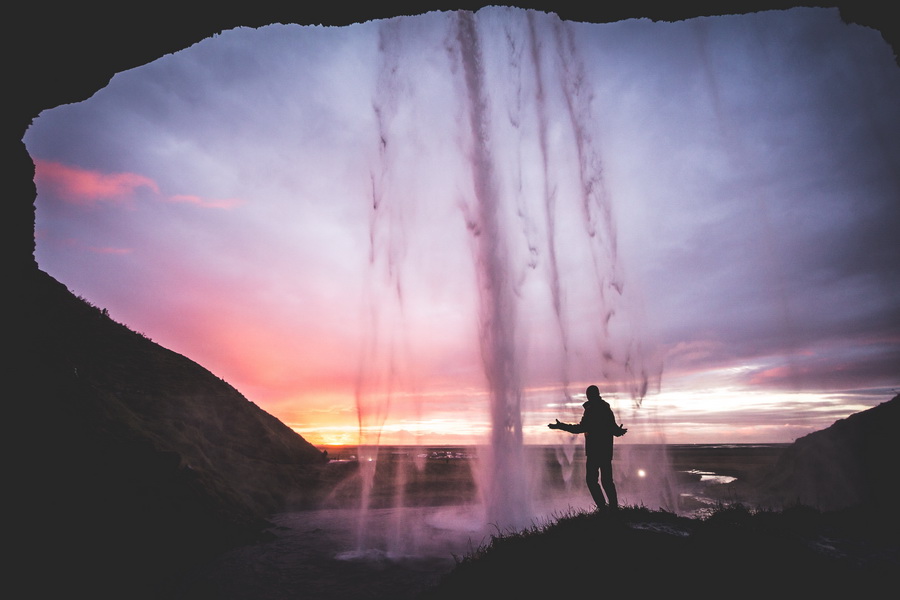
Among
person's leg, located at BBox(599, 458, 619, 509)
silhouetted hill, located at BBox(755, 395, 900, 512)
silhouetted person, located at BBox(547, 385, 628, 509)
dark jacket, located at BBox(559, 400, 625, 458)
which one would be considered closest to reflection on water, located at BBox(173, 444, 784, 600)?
person's leg, located at BBox(599, 458, 619, 509)

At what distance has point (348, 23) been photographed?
6617 millimetres

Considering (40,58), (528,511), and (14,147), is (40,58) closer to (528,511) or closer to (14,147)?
(14,147)

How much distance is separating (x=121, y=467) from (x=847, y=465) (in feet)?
106

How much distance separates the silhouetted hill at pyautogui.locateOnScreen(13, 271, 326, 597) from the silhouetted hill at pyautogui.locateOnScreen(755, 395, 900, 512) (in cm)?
2382

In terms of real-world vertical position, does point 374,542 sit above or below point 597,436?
below

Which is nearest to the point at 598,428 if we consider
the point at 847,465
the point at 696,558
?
the point at 696,558

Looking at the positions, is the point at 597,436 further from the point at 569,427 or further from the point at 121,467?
the point at 121,467

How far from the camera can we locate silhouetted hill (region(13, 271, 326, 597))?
914cm

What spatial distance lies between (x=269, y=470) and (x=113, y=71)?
2328 centimetres

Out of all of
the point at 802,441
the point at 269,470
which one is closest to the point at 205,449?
the point at 269,470

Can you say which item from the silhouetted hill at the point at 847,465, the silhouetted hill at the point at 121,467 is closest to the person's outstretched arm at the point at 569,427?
the silhouetted hill at the point at 121,467

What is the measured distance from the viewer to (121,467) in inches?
470

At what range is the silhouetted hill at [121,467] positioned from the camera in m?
9.14

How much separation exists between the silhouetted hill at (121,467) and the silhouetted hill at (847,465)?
78.2 ft
